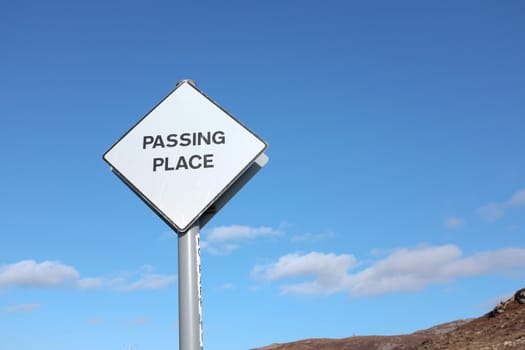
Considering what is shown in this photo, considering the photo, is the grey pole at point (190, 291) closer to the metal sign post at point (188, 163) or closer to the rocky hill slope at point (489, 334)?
the metal sign post at point (188, 163)

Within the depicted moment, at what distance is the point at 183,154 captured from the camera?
9.20 ft

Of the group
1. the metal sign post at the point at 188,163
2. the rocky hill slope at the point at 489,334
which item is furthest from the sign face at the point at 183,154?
the rocky hill slope at the point at 489,334

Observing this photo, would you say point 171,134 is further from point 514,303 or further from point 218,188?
point 514,303

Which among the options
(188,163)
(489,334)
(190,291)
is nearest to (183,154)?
(188,163)

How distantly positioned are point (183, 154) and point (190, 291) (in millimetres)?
604

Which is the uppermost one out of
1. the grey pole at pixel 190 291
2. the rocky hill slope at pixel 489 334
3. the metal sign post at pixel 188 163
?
the rocky hill slope at pixel 489 334

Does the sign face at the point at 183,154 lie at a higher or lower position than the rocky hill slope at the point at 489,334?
lower

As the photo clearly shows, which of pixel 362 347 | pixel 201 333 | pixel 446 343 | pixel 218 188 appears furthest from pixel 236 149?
pixel 362 347

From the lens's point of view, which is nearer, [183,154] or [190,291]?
[190,291]

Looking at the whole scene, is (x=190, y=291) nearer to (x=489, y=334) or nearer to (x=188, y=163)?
(x=188, y=163)

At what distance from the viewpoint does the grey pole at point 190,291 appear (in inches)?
101

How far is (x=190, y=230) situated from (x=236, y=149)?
413 mm

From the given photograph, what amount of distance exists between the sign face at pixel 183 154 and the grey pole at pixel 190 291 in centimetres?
6

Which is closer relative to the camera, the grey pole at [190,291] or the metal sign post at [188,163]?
the grey pole at [190,291]
